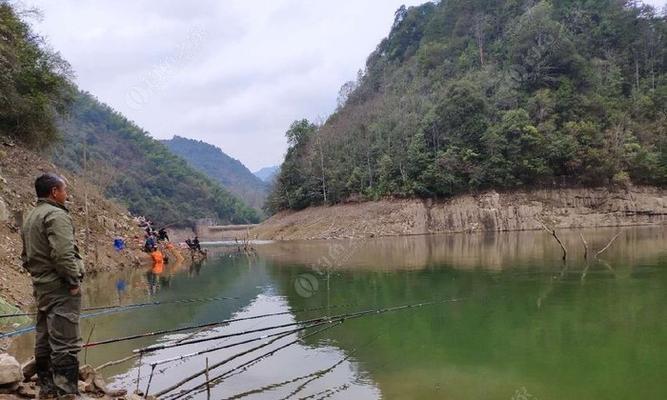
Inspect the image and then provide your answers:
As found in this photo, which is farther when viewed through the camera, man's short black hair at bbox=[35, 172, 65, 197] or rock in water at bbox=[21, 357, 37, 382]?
rock in water at bbox=[21, 357, 37, 382]

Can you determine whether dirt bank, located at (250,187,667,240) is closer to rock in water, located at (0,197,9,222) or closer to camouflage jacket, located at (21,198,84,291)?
rock in water, located at (0,197,9,222)

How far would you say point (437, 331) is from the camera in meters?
10.6

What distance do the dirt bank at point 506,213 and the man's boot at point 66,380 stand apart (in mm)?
43577

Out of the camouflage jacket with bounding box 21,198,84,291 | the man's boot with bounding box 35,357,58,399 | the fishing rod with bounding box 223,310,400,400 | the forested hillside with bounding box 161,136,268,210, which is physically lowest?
the fishing rod with bounding box 223,310,400,400

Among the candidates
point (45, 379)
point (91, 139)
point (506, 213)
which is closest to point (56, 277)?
point (45, 379)

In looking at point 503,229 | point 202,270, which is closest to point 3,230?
point 202,270

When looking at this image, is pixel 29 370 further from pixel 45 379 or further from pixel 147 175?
pixel 147 175

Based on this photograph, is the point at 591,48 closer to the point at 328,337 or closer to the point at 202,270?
the point at 202,270

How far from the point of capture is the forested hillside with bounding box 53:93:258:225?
7694 centimetres

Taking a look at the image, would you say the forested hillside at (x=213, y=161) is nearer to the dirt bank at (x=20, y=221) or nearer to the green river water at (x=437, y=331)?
the dirt bank at (x=20, y=221)

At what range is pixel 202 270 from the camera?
25.1 meters

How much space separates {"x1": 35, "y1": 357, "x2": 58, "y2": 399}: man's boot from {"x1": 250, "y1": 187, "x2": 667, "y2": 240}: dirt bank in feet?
143

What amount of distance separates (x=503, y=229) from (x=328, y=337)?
39905 mm

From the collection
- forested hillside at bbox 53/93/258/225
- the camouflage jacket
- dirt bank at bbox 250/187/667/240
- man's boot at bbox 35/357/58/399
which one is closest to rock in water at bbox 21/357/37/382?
man's boot at bbox 35/357/58/399
